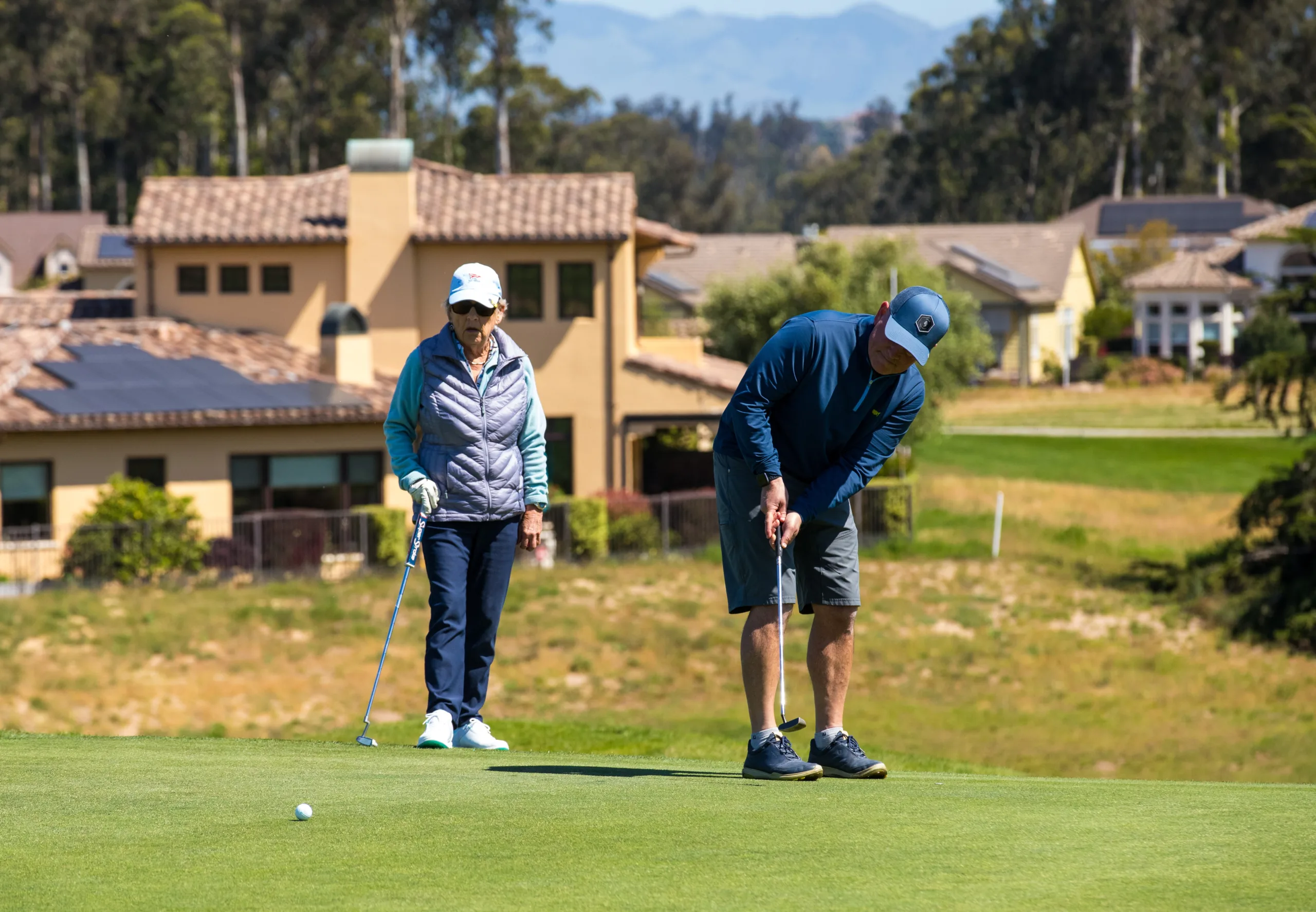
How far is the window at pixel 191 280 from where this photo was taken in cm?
3469

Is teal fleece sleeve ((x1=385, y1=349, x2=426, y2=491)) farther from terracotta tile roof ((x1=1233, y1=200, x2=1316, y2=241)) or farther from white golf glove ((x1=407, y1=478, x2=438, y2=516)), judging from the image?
terracotta tile roof ((x1=1233, y1=200, x2=1316, y2=241))

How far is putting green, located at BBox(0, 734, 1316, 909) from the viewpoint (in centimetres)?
427

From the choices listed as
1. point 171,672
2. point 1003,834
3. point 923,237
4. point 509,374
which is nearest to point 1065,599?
point 171,672

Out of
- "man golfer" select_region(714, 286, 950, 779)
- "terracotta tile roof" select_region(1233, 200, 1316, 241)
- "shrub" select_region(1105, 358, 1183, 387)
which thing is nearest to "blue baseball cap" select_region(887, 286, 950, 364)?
"man golfer" select_region(714, 286, 950, 779)

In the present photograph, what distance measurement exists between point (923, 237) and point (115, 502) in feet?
173

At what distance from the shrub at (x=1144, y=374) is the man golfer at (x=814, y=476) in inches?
2538

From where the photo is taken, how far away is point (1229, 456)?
1864 inches

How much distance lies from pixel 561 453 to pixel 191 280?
27.0ft

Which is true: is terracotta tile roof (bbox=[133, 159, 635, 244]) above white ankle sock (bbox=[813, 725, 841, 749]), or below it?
above

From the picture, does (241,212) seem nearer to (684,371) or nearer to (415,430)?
(684,371)

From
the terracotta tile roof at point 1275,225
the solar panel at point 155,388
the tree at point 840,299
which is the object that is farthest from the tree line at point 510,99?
the solar panel at point 155,388

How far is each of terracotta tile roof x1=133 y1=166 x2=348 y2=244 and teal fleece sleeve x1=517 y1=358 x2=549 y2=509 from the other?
26709 millimetres

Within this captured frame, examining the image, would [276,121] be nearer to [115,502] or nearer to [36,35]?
[36,35]

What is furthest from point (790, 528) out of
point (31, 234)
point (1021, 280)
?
point (31, 234)
